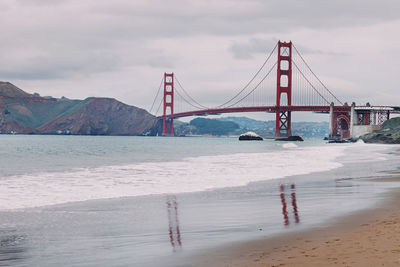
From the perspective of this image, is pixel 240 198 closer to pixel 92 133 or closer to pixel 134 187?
pixel 134 187

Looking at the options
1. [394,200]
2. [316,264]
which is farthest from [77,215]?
[394,200]

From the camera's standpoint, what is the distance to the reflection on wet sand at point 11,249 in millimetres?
5246

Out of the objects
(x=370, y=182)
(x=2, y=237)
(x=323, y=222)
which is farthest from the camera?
(x=370, y=182)

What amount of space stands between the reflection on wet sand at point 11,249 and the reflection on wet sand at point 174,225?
185 cm

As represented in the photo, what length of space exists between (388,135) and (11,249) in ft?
261

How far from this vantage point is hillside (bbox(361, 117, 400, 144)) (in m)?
73.6

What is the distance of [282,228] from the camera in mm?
6805

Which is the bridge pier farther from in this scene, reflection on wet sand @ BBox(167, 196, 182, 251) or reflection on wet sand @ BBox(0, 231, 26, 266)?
reflection on wet sand @ BBox(0, 231, 26, 266)

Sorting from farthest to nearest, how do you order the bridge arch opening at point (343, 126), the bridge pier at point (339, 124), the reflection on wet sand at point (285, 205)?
the bridge arch opening at point (343, 126)
the bridge pier at point (339, 124)
the reflection on wet sand at point (285, 205)

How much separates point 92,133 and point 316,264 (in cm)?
18963

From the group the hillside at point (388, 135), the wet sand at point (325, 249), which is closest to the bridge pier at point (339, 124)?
the hillside at point (388, 135)

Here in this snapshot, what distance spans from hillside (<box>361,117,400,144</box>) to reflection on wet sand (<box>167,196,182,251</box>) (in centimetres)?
6906

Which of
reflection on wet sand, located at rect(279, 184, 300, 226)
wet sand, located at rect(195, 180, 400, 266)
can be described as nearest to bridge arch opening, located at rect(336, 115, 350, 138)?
reflection on wet sand, located at rect(279, 184, 300, 226)

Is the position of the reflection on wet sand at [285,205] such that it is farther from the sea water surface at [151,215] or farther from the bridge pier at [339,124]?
the bridge pier at [339,124]
